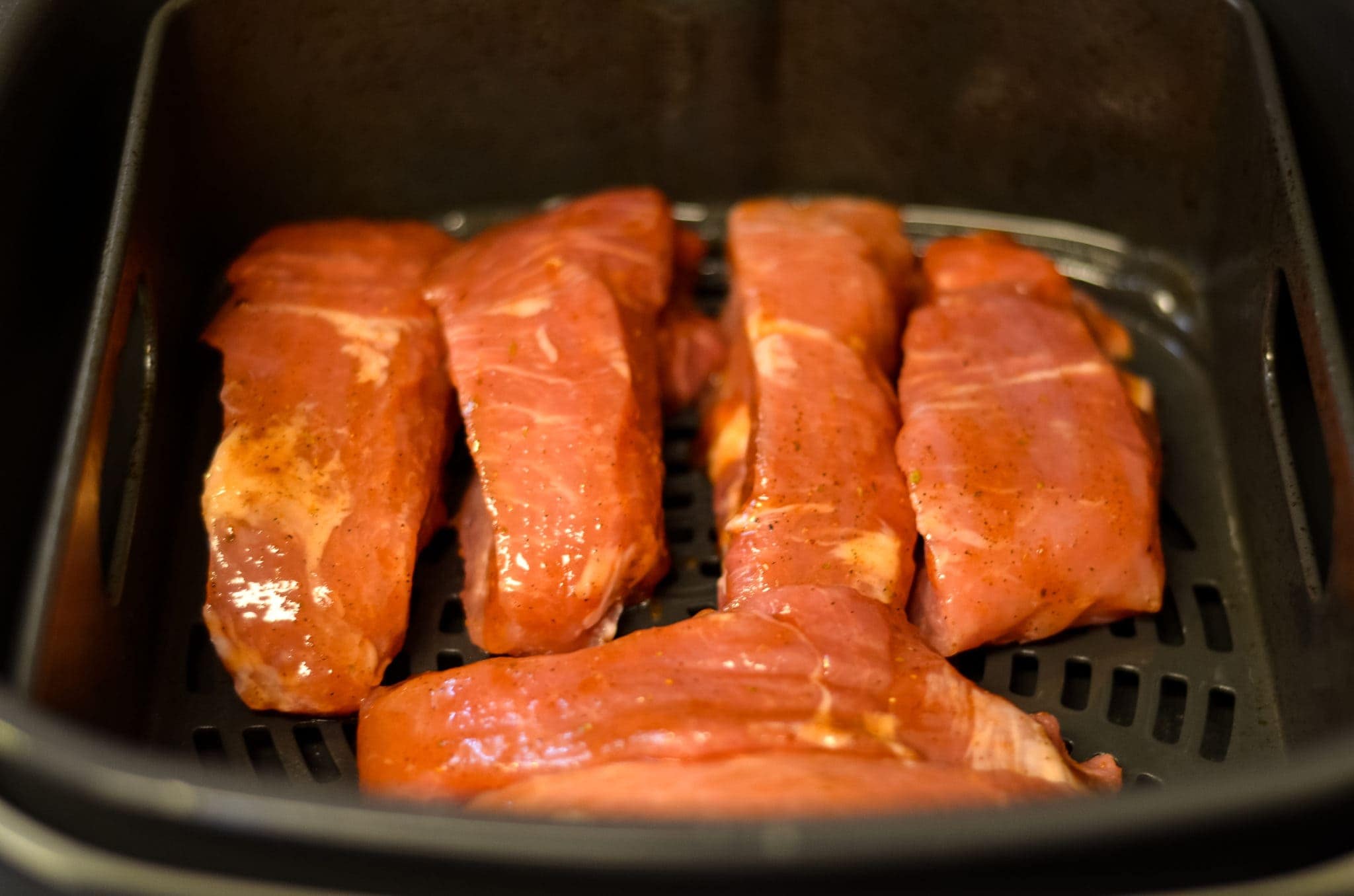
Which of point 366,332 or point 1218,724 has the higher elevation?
point 366,332

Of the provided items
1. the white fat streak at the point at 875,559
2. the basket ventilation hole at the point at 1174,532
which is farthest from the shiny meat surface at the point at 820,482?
the basket ventilation hole at the point at 1174,532

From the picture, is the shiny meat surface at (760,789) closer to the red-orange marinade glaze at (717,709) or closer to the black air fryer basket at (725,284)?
the red-orange marinade glaze at (717,709)

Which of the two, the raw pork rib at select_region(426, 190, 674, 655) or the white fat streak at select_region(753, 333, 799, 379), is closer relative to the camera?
the raw pork rib at select_region(426, 190, 674, 655)

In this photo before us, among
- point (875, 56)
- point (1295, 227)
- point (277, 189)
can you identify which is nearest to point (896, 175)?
point (875, 56)

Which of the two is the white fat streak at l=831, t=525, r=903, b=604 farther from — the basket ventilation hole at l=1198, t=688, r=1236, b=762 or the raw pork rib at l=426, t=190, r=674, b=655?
the basket ventilation hole at l=1198, t=688, r=1236, b=762

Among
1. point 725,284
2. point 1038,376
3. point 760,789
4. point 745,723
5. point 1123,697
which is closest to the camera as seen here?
point 760,789

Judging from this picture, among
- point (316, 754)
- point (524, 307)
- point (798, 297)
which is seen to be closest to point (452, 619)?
point (316, 754)

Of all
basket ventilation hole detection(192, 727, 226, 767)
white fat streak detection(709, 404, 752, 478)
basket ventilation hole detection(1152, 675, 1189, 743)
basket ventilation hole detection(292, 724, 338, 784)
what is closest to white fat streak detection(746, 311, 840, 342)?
white fat streak detection(709, 404, 752, 478)

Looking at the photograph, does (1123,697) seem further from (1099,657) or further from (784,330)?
(784,330)
